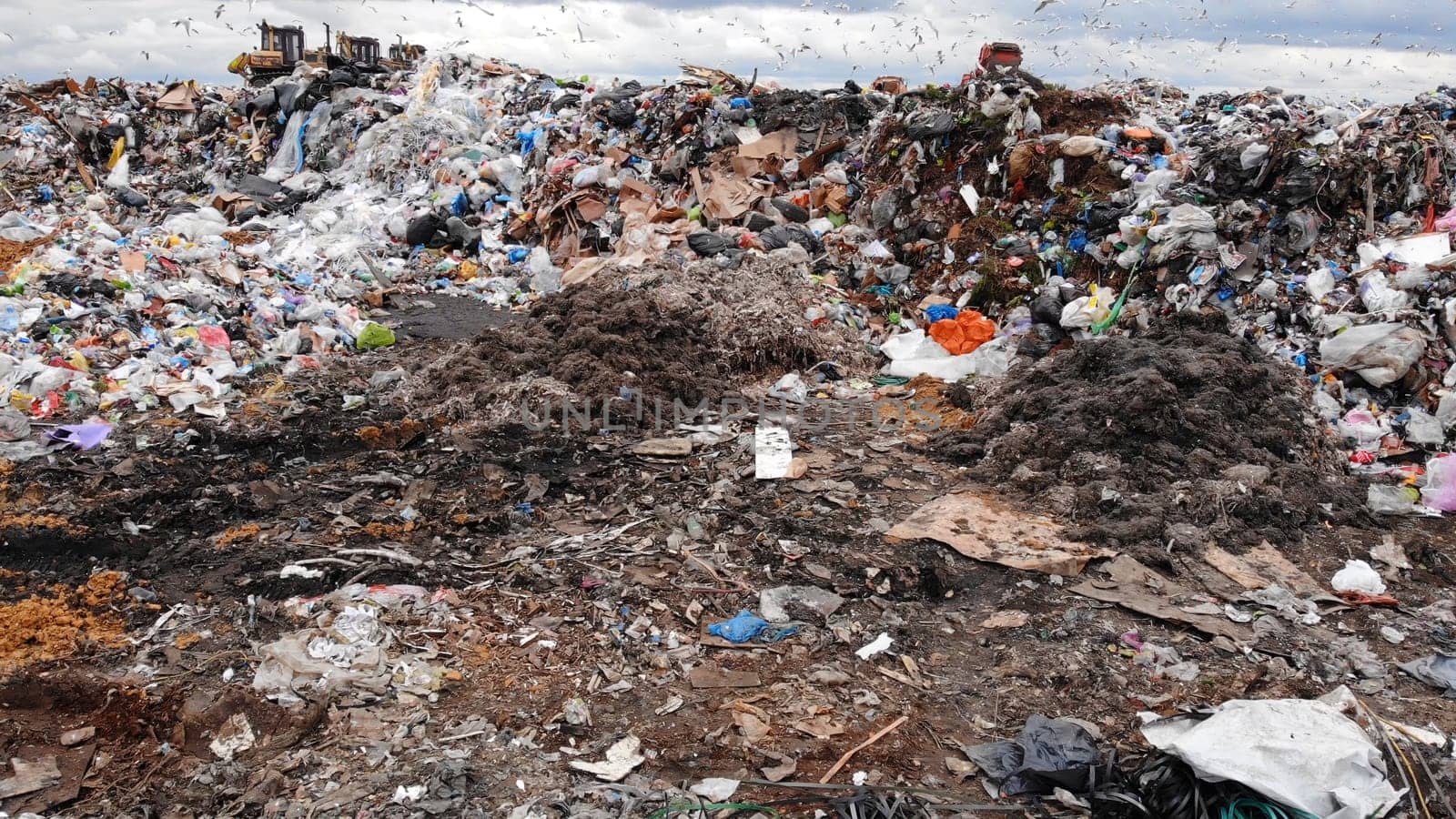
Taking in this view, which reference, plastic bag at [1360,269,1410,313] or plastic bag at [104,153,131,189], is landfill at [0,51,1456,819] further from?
plastic bag at [104,153,131,189]

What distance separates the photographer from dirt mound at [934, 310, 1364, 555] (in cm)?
441

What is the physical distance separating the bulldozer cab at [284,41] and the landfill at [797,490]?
22.8ft

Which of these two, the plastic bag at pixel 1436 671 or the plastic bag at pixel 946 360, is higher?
the plastic bag at pixel 946 360

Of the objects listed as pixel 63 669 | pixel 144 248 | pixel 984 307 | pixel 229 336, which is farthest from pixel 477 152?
pixel 63 669

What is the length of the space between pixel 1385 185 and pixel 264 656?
301 inches

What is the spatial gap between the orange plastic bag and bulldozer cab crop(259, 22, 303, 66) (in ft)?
44.4

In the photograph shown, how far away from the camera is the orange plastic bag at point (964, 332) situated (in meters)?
7.05

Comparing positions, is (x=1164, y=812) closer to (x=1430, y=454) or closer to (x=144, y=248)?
(x=1430, y=454)

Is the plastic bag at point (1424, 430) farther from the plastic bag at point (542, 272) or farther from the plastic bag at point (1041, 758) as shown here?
the plastic bag at point (542, 272)

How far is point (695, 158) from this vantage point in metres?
10.8

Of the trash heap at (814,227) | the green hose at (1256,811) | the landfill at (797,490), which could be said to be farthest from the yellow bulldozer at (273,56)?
the green hose at (1256,811)

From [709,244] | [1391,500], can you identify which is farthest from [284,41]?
[1391,500]

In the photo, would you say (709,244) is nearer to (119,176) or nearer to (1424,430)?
(1424,430)

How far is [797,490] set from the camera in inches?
194
